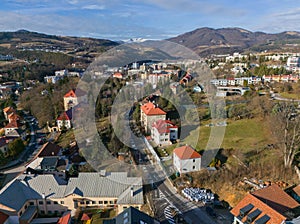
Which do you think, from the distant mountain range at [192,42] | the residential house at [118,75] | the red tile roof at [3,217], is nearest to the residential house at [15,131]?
the red tile roof at [3,217]

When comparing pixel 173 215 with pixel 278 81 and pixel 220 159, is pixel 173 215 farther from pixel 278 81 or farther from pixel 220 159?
pixel 278 81

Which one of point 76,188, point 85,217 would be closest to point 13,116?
point 76,188

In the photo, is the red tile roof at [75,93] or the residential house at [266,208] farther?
the red tile roof at [75,93]

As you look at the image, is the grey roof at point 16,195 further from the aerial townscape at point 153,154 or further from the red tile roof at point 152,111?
the red tile roof at point 152,111

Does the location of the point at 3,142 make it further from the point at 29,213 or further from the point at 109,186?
the point at 109,186

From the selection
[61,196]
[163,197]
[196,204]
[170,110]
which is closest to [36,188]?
[61,196]

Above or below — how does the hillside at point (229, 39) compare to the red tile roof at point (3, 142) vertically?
above
